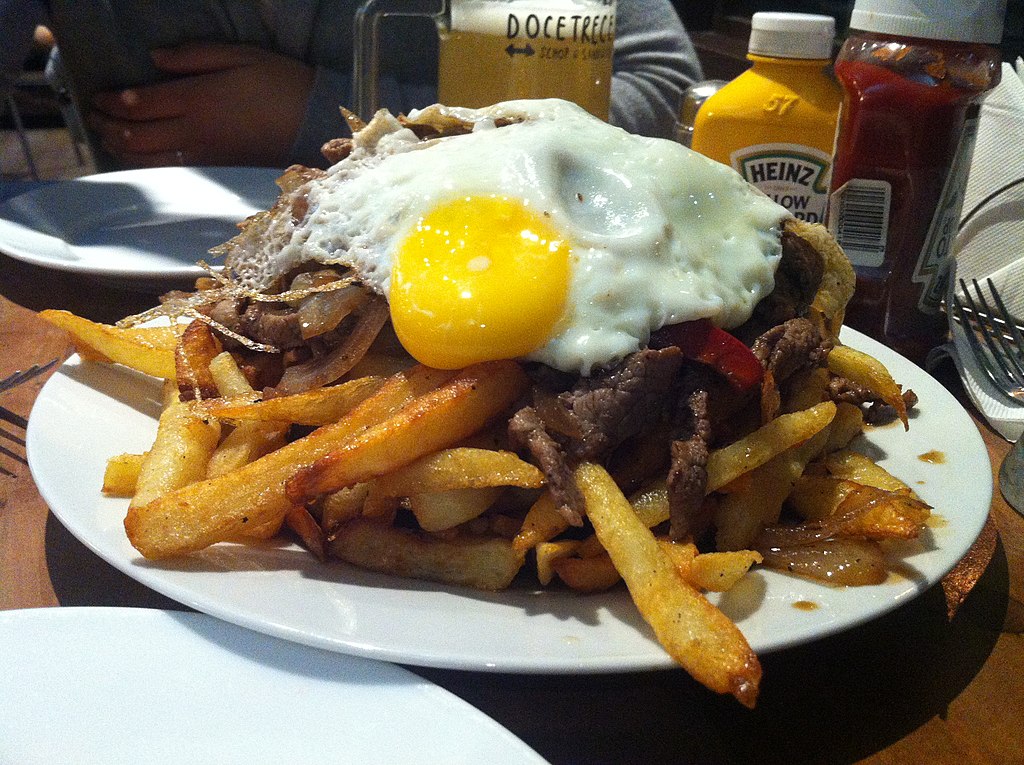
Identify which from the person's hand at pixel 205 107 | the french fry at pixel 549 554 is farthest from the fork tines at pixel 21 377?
the person's hand at pixel 205 107

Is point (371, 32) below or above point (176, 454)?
above

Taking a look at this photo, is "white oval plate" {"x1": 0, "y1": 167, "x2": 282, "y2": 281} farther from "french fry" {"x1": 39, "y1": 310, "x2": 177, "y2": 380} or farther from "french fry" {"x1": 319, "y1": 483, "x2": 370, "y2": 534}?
"french fry" {"x1": 319, "y1": 483, "x2": 370, "y2": 534}

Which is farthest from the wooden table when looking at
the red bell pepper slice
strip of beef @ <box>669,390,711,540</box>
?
the red bell pepper slice

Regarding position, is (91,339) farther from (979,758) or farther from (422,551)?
(979,758)

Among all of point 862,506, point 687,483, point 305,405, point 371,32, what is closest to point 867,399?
point 862,506

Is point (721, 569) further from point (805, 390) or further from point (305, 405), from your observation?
point (305, 405)

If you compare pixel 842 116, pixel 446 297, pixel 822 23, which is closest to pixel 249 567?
pixel 446 297
